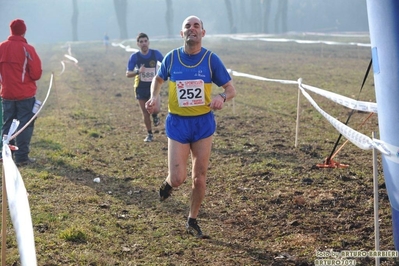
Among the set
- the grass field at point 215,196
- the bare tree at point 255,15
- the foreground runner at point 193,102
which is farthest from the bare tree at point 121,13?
the foreground runner at point 193,102

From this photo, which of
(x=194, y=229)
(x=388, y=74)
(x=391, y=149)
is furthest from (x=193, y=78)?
(x=391, y=149)

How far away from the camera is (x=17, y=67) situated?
9.30 metres

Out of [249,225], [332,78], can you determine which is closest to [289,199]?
[249,225]

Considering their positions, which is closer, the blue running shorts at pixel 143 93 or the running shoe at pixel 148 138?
the blue running shorts at pixel 143 93

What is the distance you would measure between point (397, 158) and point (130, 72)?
23.5 feet

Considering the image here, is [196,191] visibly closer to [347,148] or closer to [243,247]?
[243,247]

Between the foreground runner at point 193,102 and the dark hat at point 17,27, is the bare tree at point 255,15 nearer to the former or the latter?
the dark hat at point 17,27

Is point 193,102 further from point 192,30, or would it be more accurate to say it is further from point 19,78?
point 19,78

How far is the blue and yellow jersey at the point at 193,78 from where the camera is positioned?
5.86 meters

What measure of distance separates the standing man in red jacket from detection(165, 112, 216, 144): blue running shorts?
4.28 m

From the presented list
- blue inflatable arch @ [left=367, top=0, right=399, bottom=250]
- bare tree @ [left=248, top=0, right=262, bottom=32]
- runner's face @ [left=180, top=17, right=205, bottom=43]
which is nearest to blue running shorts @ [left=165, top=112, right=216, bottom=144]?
runner's face @ [left=180, top=17, right=205, bottom=43]

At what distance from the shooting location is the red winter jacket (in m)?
9.24

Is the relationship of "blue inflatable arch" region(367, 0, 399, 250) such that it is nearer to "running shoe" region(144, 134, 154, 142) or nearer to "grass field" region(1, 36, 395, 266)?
"grass field" region(1, 36, 395, 266)

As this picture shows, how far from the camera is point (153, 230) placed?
6.26m
